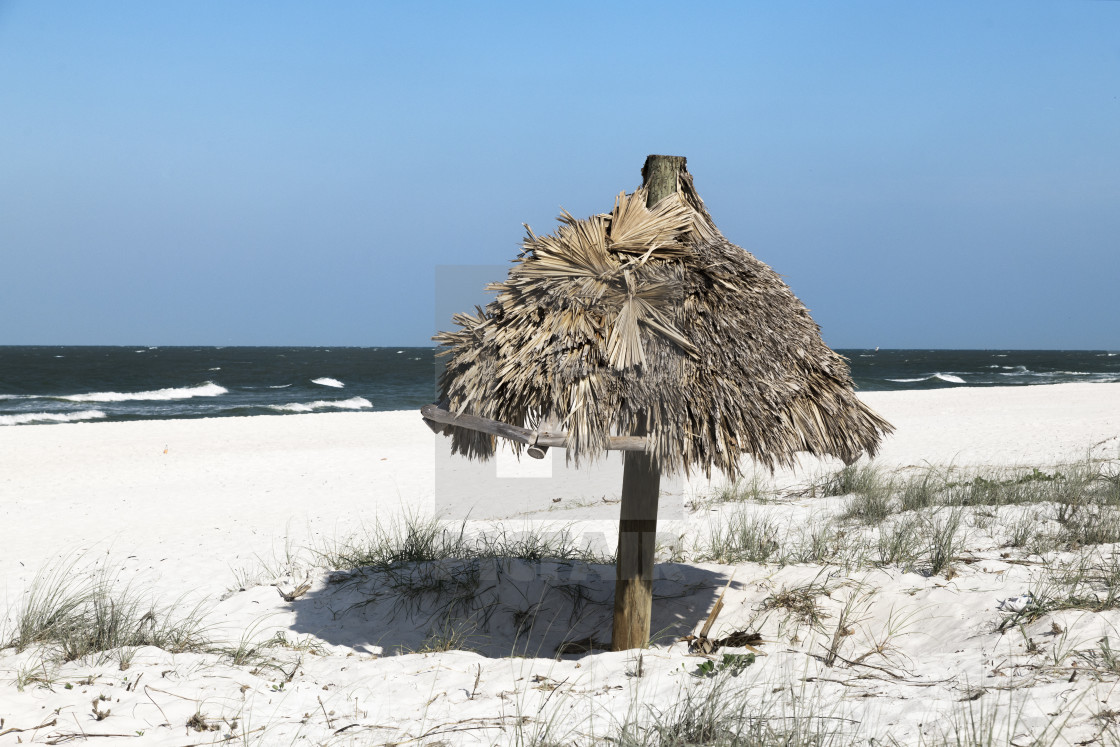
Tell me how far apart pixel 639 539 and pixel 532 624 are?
1147 mm

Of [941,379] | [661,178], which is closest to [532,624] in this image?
[661,178]

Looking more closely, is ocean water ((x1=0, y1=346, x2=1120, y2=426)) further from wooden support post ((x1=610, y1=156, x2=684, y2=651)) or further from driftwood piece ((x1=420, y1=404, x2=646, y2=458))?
driftwood piece ((x1=420, y1=404, x2=646, y2=458))

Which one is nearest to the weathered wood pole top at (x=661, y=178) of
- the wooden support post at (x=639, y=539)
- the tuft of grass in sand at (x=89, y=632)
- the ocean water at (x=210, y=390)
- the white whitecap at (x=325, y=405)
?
the wooden support post at (x=639, y=539)

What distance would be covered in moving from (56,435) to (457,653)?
16649 millimetres

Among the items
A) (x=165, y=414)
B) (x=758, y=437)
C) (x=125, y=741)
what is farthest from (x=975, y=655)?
(x=165, y=414)

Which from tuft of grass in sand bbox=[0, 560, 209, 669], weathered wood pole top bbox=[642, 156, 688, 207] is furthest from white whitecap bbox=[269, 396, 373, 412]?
weathered wood pole top bbox=[642, 156, 688, 207]

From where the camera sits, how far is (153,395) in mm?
33219

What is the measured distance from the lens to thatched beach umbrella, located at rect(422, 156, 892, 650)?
3.65 metres

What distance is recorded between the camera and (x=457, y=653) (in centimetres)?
410

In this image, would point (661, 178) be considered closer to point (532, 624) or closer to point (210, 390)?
point (532, 624)

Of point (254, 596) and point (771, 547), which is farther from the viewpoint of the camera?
point (771, 547)

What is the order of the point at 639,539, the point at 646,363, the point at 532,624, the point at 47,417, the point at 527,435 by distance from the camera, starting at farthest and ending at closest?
the point at 47,417 < the point at 532,624 < the point at 639,539 < the point at 646,363 < the point at 527,435

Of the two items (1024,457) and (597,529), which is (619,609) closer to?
(597,529)

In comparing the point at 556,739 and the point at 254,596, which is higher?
the point at 556,739
